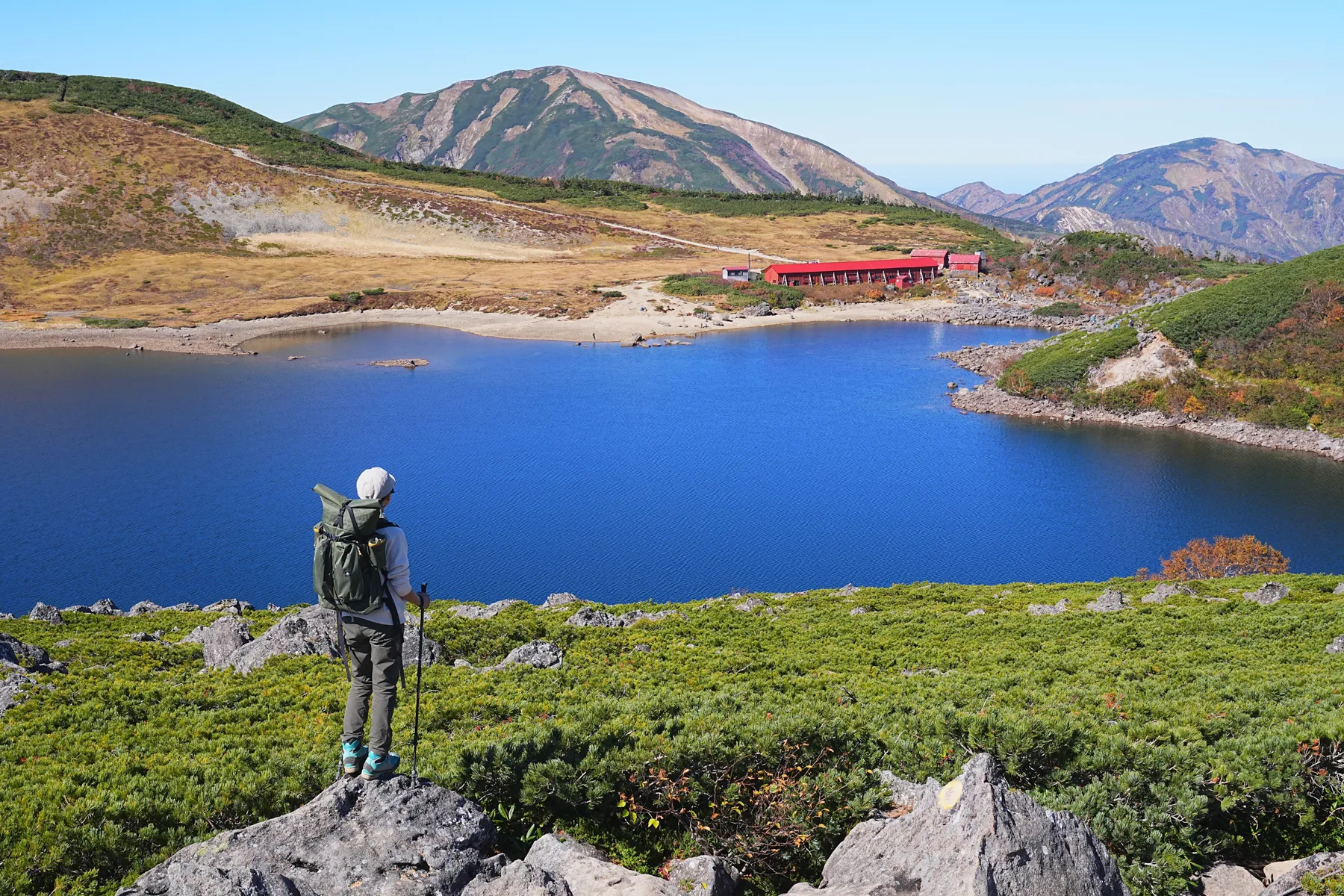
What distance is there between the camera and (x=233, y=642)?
60.8 feet

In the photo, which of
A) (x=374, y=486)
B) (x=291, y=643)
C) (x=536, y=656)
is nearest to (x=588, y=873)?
(x=374, y=486)

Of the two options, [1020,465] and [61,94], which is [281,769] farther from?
[61,94]

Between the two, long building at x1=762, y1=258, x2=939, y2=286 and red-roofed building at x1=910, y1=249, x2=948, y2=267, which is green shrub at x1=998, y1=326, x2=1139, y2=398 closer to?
long building at x1=762, y1=258, x2=939, y2=286

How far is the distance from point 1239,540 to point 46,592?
4627cm

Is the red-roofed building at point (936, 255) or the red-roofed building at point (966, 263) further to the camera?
the red-roofed building at point (936, 255)

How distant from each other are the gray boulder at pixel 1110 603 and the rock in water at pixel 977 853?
16.8 metres

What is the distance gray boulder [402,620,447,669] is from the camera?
16641mm

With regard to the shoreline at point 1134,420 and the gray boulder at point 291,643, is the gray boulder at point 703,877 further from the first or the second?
the shoreline at point 1134,420

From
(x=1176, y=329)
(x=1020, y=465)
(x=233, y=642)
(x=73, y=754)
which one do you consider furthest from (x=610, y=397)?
(x=73, y=754)

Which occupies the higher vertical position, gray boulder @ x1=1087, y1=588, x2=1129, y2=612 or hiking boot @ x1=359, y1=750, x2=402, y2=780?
hiking boot @ x1=359, y1=750, x2=402, y2=780

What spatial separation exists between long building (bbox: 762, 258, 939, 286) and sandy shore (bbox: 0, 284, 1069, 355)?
7610 mm

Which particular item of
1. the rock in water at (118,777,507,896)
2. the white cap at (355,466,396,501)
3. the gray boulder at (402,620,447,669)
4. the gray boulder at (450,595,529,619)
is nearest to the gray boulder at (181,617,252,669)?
the gray boulder at (402,620,447,669)

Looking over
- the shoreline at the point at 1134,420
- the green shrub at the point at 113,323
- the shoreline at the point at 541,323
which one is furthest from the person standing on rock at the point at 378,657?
the green shrub at the point at 113,323

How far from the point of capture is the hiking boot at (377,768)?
8.81m
